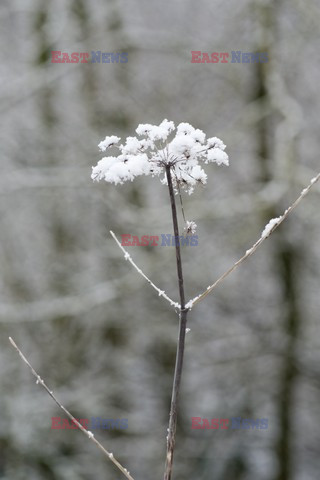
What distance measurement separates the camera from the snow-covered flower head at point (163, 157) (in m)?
0.50

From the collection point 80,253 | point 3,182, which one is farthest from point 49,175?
point 80,253

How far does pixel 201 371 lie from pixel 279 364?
680 millimetres

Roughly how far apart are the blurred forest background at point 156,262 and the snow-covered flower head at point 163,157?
3140 millimetres

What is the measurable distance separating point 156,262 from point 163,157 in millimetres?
3270

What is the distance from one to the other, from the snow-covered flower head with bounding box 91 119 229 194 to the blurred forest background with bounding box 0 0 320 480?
10.3ft

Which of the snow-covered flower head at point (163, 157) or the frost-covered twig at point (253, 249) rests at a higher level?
the snow-covered flower head at point (163, 157)

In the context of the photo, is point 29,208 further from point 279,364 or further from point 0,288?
point 279,364

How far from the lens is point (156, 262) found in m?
3.76
